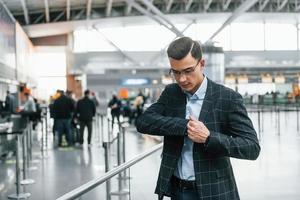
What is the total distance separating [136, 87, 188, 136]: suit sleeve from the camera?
6.72 feet

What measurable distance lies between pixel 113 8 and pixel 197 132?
41407 millimetres

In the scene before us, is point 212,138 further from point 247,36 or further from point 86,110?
point 247,36

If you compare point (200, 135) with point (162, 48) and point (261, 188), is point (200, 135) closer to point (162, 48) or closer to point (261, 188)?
point (261, 188)

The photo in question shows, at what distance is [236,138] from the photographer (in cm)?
204

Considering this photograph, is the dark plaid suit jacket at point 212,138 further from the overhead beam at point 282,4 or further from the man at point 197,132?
the overhead beam at point 282,4

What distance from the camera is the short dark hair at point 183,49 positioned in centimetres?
204

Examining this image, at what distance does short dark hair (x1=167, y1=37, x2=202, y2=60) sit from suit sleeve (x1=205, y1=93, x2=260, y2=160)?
10.5 inches

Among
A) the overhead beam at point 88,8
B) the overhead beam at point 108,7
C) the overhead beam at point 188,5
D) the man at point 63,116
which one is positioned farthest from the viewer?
the overhead beam at point 188,5

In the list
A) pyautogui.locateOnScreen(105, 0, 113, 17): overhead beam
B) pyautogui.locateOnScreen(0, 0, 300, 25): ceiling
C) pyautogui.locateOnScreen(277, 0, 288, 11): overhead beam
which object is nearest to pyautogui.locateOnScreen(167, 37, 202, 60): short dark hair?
pyautogui.locateOnScreen(0, 0, 300, 25): ceiling

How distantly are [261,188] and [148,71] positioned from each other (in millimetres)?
33007

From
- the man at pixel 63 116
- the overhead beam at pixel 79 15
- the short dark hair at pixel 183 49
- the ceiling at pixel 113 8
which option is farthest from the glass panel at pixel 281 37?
the short dark hair at pixel 183 49

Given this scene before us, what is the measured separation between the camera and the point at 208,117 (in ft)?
6.90

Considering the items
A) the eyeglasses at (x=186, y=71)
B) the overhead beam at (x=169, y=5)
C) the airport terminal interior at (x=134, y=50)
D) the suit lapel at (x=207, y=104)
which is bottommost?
the suit lapel at (x=207, y=104)

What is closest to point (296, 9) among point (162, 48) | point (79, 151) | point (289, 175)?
point (162, 48)
